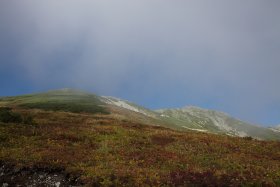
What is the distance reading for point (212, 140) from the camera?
42250 mm

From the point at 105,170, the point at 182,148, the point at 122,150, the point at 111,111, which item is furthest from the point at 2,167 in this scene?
the point at 111,111

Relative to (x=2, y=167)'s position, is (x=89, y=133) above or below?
above

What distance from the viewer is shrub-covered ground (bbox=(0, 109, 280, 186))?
82.4 ft

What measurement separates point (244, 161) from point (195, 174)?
7698mm

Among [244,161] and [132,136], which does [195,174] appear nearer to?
[244,161]

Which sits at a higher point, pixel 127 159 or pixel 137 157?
pixel 137 157

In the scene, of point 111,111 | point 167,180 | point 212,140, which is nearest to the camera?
point 167,180

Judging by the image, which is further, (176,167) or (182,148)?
(182,148)

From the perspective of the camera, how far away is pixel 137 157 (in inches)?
1243

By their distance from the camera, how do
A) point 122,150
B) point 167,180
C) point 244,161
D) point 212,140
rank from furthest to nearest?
point 212,140, point 122,150, point 244,161, point 167,180

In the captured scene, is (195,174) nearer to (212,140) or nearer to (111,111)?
(212,140)

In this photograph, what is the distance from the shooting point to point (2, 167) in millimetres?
27891

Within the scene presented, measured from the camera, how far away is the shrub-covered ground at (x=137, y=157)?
25.1 metres

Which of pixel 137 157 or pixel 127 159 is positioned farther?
pixel 137 157
